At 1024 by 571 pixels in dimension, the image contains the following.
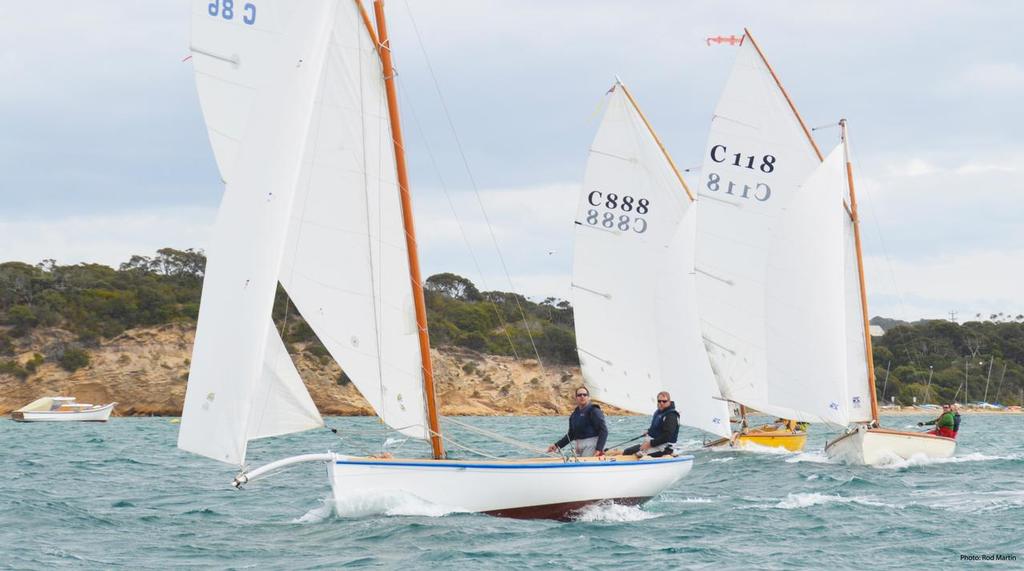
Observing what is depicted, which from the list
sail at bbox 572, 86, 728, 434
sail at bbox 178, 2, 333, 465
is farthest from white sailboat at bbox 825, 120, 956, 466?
sail at bbox 178, 2, 333, 465

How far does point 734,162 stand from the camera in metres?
30.4

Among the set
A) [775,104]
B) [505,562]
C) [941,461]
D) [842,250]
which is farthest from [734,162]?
[505,562]

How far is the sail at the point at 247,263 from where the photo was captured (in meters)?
15.2

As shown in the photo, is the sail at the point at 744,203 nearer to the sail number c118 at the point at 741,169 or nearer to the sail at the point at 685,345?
the sail number c118 at the point at 741,169

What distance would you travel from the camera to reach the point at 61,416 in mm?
56562

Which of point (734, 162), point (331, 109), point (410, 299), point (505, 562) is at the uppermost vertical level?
point (734, 162)

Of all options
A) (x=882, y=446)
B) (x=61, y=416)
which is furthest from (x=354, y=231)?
(x=61, y=416)

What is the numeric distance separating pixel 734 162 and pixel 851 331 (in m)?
5.22

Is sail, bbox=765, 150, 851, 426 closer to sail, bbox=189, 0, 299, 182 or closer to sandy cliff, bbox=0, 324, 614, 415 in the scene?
sail, bbox=189, 0, 299, 182

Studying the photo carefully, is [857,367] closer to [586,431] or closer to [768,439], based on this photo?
[768,439]

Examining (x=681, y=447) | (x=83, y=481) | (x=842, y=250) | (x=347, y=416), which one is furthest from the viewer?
(x=347, y=416)

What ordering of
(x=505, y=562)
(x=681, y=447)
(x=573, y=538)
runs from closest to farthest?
1. (x=505, y=562)
2. (x=573, y=538)
3. (x=681, y=447)

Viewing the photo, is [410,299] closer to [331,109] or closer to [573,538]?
[331,109]

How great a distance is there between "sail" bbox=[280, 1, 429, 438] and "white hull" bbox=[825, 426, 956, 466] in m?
14.6
